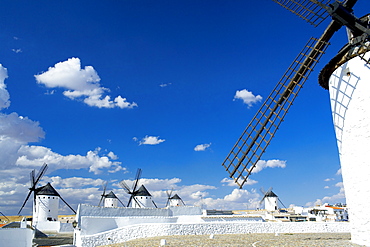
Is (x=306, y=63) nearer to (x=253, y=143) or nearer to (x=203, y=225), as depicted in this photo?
(x=253, y=143)

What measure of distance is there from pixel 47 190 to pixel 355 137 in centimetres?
3553

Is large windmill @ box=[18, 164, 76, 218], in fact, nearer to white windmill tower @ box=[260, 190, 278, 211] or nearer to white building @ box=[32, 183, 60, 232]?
white building @ box=[32, 183, 60, 232]

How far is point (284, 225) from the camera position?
69.4ft

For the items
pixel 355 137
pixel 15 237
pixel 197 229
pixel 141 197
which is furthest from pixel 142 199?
pixel 355 137

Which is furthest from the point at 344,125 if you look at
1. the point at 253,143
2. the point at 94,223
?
the point at 94,223

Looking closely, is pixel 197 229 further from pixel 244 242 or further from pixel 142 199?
pixel 142 199

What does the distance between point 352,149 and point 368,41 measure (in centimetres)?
385

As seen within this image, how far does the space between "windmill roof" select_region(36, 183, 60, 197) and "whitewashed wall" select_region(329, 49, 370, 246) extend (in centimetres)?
3440

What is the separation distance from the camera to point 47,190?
3725 cm

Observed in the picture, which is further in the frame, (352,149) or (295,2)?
(295,2)

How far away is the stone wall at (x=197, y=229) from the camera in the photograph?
52.7 feet

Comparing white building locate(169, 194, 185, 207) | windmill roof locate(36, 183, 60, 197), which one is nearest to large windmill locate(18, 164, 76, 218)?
windmill roof locate(36, 183, 60, 197)

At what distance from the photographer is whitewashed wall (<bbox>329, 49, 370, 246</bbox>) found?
1075cm

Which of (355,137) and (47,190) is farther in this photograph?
(47,190)
